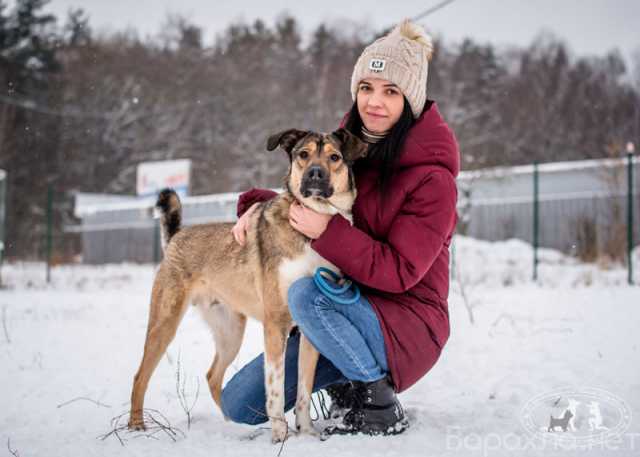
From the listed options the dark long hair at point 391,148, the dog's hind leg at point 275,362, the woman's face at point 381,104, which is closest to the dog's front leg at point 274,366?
the dog's hind leg at point 275,362

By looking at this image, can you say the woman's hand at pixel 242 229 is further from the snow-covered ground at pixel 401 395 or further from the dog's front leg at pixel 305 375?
the snow-covered ground at pixel 401 395

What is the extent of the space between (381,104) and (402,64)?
25 centimetres

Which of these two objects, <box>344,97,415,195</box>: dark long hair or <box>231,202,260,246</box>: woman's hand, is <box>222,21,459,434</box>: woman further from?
<box>231,202,260,246</box>: woman's hand

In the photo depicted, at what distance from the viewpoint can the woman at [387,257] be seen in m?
2.82

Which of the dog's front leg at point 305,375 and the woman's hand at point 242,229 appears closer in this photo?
Result: the dog's front leg at point 305,375

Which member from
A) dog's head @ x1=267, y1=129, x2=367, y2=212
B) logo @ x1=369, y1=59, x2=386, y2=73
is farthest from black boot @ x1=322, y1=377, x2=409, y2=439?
logo @ x1=369, y1=59, x2=386, y2=73

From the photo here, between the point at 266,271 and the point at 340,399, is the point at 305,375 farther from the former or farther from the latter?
the point at 266,271

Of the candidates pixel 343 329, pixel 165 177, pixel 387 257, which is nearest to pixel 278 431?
pixel 343 329

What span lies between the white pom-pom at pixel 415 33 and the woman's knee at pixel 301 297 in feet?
5.22

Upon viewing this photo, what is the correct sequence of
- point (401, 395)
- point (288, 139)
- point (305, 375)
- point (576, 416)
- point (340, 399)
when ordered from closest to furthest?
1. point (576, 416)
2. point (305, 375)
3. point (340, 399)
4. point (288, 139)
5. point (401, 395)

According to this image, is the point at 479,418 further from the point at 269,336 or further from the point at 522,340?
the point at 522,340

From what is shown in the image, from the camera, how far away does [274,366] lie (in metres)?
2.99

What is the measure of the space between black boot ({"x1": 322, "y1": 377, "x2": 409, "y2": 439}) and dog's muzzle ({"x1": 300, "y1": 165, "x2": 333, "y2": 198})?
1.03 metres

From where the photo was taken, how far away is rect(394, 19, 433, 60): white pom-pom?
3.45 m
